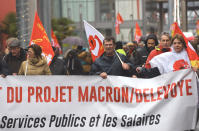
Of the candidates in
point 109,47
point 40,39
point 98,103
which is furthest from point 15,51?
point 98,103

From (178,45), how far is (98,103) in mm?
1427

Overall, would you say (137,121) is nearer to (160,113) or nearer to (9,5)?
(160,113)

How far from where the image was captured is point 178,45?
775 centimetres

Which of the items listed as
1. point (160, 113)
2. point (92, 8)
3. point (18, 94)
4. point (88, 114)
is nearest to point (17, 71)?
point (18, 94)

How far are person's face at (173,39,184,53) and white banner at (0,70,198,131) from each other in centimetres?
43

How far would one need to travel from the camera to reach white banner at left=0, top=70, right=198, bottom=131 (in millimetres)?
7293

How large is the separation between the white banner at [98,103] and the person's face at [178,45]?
0.43 m

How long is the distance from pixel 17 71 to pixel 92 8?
56.2 meters

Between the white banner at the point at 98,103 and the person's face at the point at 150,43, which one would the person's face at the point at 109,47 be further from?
the person's face at the point at 150,43

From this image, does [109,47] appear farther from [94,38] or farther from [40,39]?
[40,39]

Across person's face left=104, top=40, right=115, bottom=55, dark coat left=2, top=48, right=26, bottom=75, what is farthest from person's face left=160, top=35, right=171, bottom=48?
dark coat left=2, top=48, right=26, bottom=75

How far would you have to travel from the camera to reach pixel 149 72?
25.9 ft

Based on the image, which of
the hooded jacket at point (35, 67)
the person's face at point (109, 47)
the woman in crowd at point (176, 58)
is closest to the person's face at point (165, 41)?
the woman in crowd at point (176, 58)

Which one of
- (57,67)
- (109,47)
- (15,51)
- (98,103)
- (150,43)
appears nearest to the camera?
(98,103)
